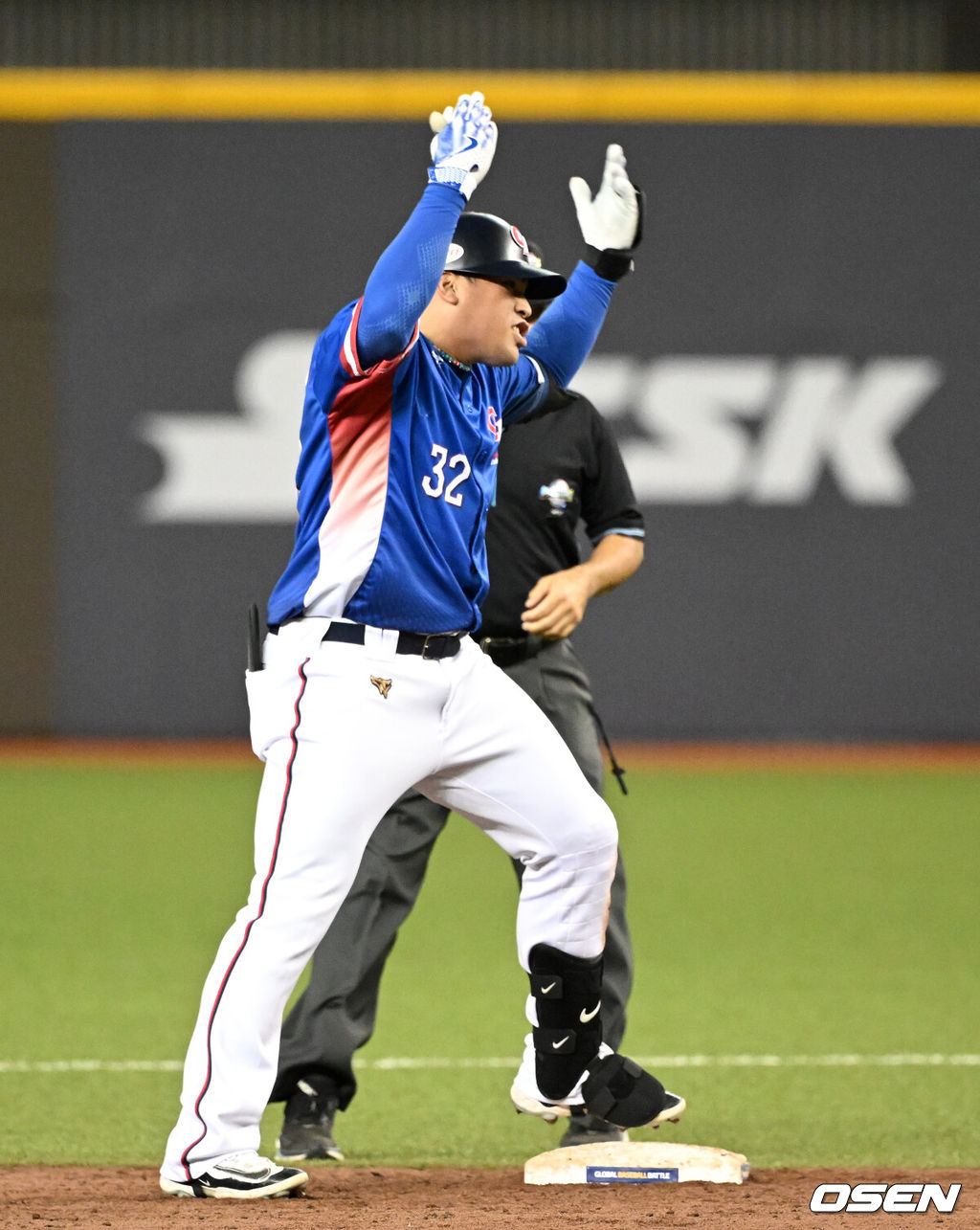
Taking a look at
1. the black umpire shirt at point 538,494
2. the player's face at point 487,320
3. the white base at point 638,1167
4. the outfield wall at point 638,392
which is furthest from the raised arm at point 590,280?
the outfield wall at point 638,392

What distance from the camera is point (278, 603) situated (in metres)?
3.72

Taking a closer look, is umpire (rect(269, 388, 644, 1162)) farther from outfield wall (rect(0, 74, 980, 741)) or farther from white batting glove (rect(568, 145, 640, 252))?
outfield wall (rect(0, 74, 980, 741))

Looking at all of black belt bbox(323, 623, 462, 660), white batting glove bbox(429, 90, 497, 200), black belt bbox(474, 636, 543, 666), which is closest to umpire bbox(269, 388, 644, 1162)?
black belt bbox(474, 636, 543, 666)

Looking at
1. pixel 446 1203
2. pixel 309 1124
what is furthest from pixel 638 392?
pixel 446 1203

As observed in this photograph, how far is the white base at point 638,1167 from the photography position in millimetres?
3873

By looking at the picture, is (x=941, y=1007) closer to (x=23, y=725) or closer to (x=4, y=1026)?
(x=4, y=1026)

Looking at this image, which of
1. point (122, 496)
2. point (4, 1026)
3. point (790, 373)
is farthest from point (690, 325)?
point (4, 1026)

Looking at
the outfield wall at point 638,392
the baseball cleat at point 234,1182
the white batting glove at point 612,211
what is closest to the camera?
the baseball cleat at point 234,1182

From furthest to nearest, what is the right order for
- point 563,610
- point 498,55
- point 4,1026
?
point 498,55
point 4,1026
point 563,610

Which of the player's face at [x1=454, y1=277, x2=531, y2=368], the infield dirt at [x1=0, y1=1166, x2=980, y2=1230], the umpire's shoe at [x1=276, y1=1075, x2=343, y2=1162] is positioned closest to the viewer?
the infield dirt at [x1=0, y1=1166, x2=980, y2=1230]

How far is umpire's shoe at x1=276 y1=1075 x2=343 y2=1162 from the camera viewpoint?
166 inches

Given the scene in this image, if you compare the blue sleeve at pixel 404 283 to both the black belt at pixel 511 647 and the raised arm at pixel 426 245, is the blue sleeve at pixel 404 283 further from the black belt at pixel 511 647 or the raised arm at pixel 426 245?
the black belt at pixel 511 647

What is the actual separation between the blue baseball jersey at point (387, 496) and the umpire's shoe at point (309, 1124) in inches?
47.8

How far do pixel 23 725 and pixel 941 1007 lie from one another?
7.69 meters
